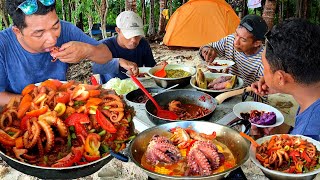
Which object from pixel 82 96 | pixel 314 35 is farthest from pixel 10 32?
pixel 314 35

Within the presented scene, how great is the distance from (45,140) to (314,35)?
207 cm

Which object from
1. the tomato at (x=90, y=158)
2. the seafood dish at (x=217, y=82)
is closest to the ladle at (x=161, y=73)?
the seafood dish at (x=217, y=82)

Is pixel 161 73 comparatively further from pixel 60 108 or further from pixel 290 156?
pixel 290 156

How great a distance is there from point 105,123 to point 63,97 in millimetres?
363

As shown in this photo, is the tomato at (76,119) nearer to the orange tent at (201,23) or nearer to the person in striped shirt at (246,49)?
the person in striped shirt at (246,49)

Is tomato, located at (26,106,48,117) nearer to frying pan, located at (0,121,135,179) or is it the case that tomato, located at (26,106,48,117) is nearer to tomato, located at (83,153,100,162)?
frying pan, located at (0,121,135,179)

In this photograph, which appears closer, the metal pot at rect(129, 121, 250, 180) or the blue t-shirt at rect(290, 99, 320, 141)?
the metal pot at rect(129, 121, 250, 180)

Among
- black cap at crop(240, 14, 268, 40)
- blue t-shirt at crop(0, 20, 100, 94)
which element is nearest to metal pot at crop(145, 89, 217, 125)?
blue t-shirt at crop(0, 20, 100, 94)

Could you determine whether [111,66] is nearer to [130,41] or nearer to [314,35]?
[130,41]

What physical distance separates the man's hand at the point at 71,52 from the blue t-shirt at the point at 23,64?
618mm

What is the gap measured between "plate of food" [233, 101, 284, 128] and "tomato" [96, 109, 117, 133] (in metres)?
1.19

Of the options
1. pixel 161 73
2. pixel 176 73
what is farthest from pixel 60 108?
pixel 176 73

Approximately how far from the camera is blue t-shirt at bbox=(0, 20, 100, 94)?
10.7ft

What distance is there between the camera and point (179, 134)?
2.03 m
